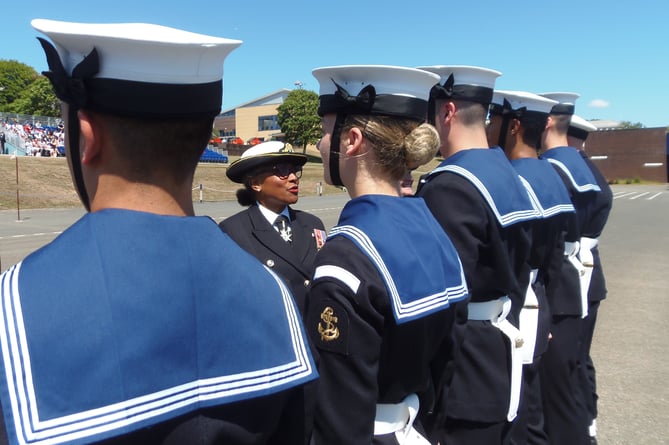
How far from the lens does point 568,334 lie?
4125mm

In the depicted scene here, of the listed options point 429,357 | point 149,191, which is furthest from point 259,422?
point 429,357

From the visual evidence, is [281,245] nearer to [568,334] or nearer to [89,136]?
[568,334]

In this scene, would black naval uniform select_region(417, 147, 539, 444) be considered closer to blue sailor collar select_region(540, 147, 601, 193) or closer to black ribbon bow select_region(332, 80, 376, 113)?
black ribbon bow select_region(332, 80, 376, 113)

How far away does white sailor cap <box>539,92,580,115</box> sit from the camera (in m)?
4.64

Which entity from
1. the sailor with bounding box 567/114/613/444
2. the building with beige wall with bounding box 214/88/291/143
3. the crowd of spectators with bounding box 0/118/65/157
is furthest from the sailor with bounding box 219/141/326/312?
the building with beige wall with bounding box 214/88/291/143

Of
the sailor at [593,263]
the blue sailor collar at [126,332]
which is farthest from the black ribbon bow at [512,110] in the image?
the blue sailor collar at [126,332]

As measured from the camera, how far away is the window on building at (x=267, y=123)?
88.2m

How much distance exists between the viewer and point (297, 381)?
122cm

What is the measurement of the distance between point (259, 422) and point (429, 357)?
3.21ft

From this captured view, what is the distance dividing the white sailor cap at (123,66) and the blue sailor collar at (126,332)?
9.2 inches

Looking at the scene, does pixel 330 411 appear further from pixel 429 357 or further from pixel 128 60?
pixel 128 60

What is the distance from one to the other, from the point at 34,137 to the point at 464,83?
133 ft

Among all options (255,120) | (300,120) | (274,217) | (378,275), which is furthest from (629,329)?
(255,120)

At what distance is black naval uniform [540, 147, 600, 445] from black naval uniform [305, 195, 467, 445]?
216 centimetres
